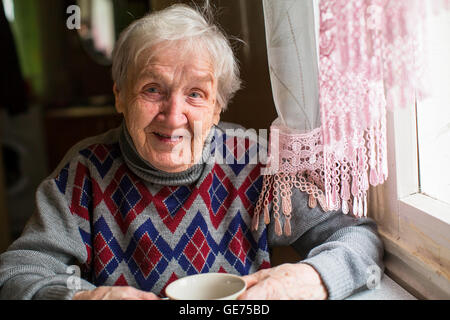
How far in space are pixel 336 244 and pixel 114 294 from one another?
1.63 feet

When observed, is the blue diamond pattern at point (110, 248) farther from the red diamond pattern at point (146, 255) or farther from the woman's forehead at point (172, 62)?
the woman's forehead at point (172, 62)

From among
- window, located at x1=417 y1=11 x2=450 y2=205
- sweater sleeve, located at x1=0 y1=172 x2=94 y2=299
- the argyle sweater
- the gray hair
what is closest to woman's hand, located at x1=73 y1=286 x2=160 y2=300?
sweater sleeve, located at x1=0 y1=172 x2=94 y2=299

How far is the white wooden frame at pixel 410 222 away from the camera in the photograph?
3.23 ft

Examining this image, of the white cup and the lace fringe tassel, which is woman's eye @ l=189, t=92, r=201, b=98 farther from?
the white cup

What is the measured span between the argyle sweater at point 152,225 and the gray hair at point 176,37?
161mm

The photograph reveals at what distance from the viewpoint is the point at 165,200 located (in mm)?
1246

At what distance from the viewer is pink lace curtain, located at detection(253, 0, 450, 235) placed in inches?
32.7

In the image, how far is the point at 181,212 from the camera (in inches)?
48.6

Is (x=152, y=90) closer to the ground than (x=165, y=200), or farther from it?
farther from it

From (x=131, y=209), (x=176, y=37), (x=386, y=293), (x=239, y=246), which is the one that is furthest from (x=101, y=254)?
(x=386, y=293)

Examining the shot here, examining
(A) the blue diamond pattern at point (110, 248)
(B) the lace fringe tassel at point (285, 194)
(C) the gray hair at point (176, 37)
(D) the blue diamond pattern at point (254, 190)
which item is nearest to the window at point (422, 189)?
(B) the lace fringe tassel at point (285, 194)

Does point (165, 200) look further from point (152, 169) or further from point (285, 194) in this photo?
point (285, 194)

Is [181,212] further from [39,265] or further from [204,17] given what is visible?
[204,17]
